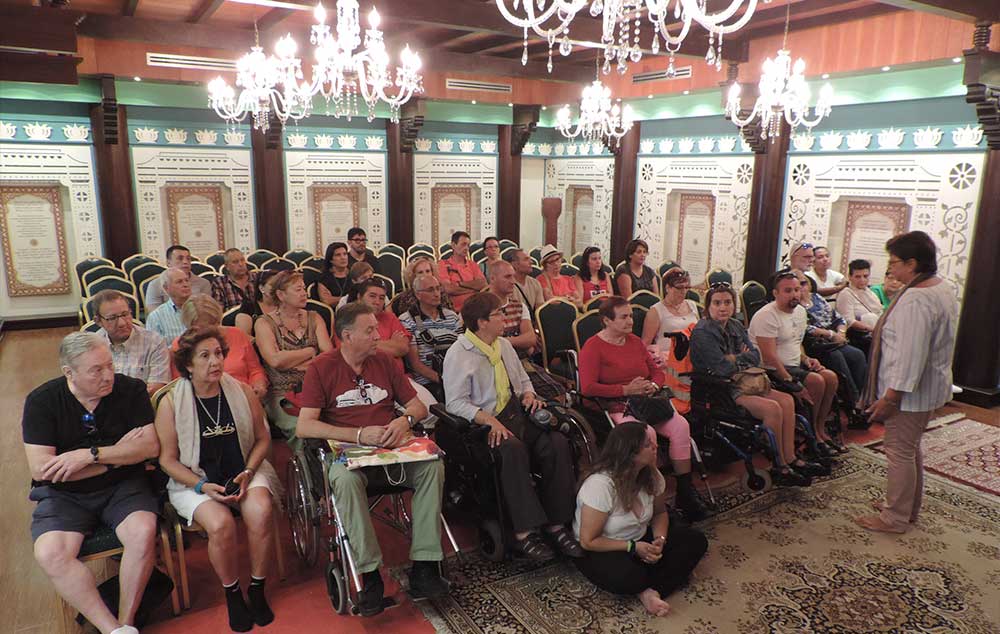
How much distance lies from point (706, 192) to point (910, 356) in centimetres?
563

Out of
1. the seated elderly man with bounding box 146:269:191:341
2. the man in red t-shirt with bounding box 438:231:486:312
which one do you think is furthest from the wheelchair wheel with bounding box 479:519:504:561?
the man in red t-shirt with bounding box 438:231:486:312

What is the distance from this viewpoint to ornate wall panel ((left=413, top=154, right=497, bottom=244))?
10438 mm

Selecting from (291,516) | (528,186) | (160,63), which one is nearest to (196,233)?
(160,63)

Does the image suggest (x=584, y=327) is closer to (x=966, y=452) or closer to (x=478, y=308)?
(x=478, y=308)

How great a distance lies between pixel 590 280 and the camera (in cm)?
620

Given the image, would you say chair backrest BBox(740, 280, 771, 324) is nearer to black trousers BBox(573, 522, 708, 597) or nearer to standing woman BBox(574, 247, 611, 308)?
standing woman BBox(574, 247, 611, 308)

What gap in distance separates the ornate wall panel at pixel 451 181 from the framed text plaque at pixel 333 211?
966mm

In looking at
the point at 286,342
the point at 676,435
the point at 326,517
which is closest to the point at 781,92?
the point at 676,435

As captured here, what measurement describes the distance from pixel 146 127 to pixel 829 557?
8.81 meters

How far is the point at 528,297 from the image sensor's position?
569cm

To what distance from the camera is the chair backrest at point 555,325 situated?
482cm

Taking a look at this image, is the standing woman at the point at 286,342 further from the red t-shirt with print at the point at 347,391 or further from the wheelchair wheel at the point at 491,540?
the wheelchair wheel at the point at 491,540

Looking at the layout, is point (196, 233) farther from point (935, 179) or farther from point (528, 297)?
point (935, 179)

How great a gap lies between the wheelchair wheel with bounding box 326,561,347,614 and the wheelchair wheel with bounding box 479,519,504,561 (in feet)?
2.42
